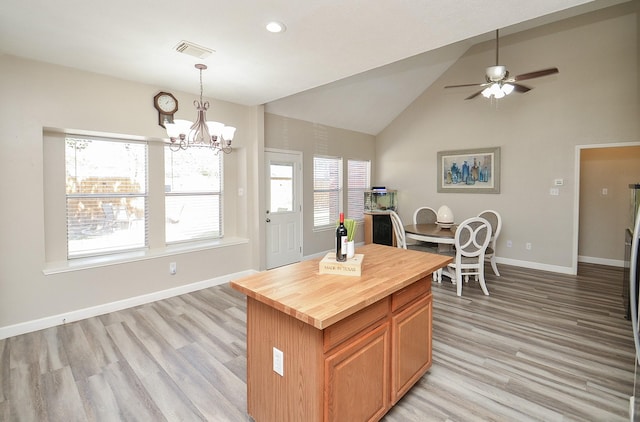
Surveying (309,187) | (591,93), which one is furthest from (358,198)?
(591,93)

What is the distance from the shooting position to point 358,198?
6.82 metres

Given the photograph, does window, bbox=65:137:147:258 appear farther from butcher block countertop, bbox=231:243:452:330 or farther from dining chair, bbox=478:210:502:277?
dining chair, bbox=478:210:502:277

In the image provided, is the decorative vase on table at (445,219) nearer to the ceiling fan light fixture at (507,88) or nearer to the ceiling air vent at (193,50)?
the ceiling fan light fixture at (507,88)

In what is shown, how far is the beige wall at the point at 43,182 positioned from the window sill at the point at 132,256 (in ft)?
0.13

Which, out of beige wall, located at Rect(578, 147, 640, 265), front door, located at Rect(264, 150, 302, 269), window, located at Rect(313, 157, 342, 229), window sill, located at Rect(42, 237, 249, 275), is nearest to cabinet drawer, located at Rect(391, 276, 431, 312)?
window sill, located at Rect(42, 237, 249, 275)

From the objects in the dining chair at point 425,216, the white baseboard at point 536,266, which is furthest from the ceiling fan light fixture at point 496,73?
the white baseboard at point 536,266

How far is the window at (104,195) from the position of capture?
343cm

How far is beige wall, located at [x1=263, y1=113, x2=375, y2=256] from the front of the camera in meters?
5.13

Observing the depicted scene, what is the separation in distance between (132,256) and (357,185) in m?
4.50

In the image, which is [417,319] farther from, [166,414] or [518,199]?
[518,199]

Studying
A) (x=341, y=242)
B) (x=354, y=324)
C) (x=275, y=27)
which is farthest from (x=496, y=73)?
(x=354, y=324)

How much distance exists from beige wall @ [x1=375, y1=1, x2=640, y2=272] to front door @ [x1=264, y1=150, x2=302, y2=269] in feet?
9.00

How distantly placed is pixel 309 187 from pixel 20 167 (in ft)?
12.6

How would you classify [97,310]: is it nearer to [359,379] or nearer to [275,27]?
[359,379]
